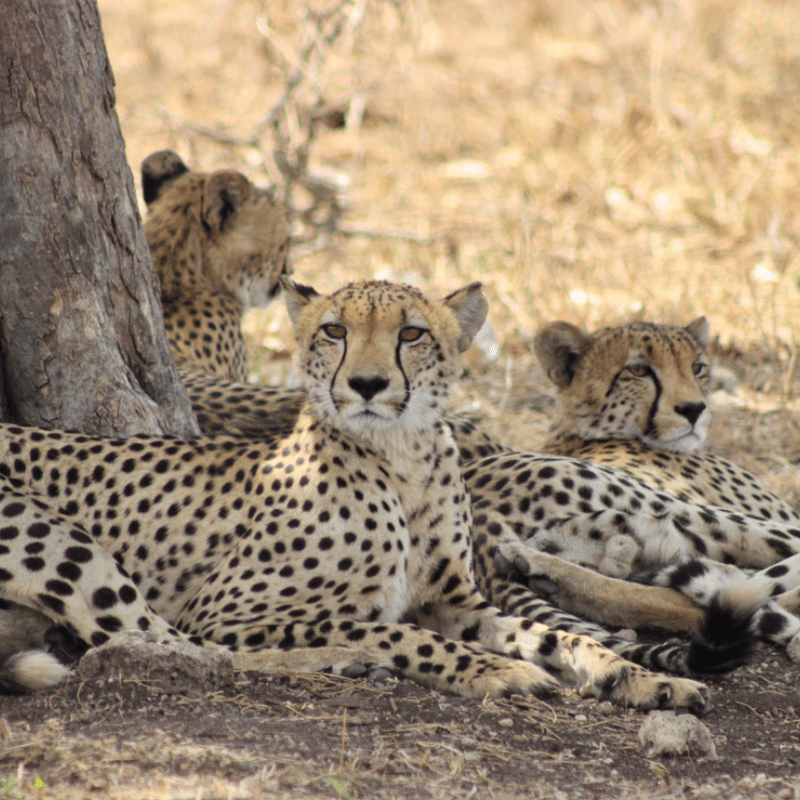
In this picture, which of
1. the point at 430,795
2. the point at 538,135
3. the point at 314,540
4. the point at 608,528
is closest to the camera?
the point at 430,795

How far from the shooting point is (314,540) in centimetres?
302

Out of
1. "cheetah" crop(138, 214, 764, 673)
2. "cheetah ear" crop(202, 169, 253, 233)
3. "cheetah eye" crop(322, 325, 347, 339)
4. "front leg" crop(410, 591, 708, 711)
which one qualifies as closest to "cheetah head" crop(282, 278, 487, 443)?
"cheetah eye" crop(322, 325, 347, 339)

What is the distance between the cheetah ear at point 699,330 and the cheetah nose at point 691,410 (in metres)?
0.38

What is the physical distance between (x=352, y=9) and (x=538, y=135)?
1694mm

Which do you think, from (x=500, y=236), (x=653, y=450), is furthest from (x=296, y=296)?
(x=500, y=236)

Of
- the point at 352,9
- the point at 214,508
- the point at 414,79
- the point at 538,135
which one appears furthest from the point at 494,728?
the point at 414,79

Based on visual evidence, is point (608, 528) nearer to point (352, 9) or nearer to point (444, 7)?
point (352, 9)

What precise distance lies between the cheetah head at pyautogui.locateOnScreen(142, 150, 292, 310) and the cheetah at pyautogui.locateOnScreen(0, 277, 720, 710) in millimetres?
1783

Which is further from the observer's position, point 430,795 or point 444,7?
A: point 444,7

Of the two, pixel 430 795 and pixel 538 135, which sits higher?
pixel 538 135

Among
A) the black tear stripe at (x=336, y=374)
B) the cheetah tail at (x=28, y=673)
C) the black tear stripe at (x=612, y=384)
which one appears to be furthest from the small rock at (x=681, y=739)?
the black tear stripe at (x=612, y=384)

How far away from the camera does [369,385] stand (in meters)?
2.95

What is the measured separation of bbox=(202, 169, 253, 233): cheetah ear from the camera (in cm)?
498

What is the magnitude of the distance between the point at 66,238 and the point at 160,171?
208 centimetres
